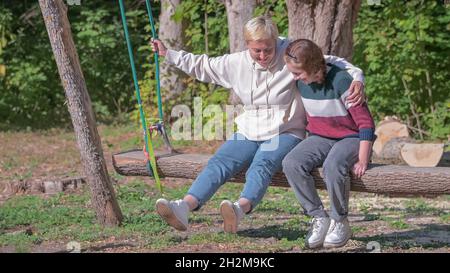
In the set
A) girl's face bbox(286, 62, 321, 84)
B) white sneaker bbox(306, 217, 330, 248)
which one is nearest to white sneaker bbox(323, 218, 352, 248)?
white sneaker bbox(306, 217, 330, 248)

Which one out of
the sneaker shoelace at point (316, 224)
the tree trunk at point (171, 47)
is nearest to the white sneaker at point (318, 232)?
the sneaker shoelace at point (316, 224)

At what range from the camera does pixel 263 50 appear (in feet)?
17.6

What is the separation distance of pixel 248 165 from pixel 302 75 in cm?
63

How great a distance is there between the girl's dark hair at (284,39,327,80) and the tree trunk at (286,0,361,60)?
1.66m

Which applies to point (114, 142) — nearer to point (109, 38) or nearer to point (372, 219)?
point (109, 38)

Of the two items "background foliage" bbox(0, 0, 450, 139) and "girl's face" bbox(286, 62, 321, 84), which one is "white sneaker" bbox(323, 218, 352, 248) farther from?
"background foliage" bbox(0, 0, 450, 139)

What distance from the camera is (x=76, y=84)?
612 cm

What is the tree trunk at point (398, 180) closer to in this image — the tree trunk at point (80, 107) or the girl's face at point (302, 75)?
the girl's face at point (302, 75)

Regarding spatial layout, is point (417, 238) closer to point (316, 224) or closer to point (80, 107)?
point (316, 224)

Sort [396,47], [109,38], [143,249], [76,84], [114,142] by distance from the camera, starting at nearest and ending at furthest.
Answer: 1. [143,249]
2. [76,84]
3. [396,47]
4. [114,142]
5. [109,38]

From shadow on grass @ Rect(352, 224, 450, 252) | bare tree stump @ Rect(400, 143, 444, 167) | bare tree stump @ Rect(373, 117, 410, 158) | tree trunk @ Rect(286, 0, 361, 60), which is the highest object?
tree trunk @ Rect(286, 0, 361, 60)

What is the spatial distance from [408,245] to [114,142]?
6.17m

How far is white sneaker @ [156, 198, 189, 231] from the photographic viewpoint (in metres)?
5.13
